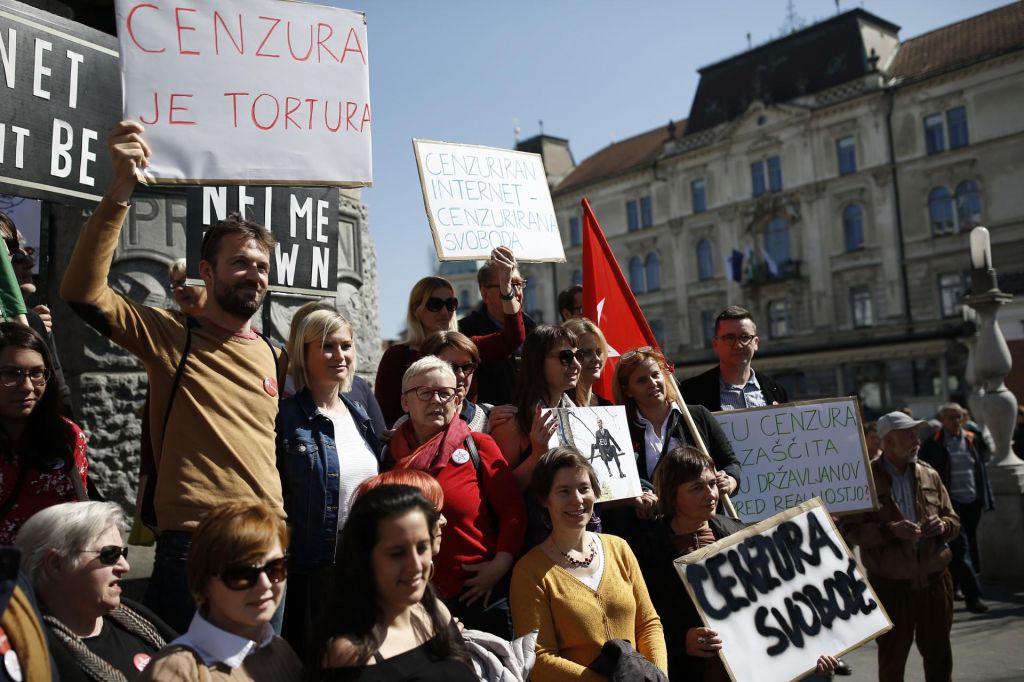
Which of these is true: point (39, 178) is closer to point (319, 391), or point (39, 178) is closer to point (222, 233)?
point (222, 233)

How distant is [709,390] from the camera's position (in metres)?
5.01

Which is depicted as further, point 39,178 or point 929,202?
point 929,202

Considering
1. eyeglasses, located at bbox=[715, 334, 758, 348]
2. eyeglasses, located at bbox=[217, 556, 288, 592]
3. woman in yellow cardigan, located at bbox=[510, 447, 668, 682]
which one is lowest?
woman in yellow cardigan, located at bbox=[510, 447, 668, 682]

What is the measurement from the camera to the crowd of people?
232 centimetres

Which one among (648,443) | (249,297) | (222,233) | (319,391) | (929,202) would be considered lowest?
(648,443)

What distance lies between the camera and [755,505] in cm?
482

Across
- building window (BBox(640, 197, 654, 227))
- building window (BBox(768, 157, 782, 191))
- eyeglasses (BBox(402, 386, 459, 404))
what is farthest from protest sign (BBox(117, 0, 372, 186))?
building window (BBox(640, 197, 654, 227))

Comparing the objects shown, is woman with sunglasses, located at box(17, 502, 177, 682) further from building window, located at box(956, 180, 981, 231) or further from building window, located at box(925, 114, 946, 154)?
building window, located at box(925, 114, 946, 154)

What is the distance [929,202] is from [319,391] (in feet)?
127

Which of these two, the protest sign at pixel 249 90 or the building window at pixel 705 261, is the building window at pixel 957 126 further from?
the protest sign at pixel 249 90

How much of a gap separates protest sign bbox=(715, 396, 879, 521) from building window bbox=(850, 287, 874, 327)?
36036 mm

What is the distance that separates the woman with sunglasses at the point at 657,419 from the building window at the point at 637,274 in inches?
1719

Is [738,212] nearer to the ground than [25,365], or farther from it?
farther from it

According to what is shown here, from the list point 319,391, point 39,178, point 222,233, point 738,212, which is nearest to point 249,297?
point 222,233
